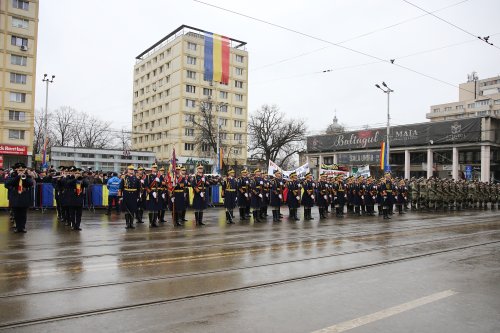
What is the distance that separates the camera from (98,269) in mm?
7129

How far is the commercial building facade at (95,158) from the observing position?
56500 millimetres

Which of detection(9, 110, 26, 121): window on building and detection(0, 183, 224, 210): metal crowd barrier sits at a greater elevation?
detection(9, 110, 26, 121): window on building

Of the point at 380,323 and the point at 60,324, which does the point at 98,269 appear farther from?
the point at 380,323

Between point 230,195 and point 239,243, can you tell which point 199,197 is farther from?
point 239,243

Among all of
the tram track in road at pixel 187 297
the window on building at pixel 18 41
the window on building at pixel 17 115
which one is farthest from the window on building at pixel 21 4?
the tram track in road at pixel 187 297

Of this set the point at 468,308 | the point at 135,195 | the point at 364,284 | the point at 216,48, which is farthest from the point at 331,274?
the point at 216,48

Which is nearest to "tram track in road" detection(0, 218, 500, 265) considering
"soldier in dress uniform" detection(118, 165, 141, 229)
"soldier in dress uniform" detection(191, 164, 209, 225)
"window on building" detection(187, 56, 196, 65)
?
"soldier in dress uniform" detection(118, 165, 141, 229)

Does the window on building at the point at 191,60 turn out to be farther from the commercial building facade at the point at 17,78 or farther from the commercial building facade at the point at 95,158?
the commercial building facade at the point at 17,78

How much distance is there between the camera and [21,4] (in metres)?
49.2

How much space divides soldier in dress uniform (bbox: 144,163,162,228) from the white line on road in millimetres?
9441

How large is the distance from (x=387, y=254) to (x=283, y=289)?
384 centimetres

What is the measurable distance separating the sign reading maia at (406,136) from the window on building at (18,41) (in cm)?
3817

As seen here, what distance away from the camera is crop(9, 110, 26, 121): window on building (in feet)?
163

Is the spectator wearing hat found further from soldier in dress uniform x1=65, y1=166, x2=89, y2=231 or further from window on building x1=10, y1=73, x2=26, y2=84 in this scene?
window on building x1=10, y1=73, x2=26, y2=84
